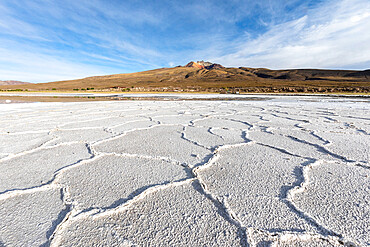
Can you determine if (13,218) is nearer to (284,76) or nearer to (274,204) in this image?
(274,204)

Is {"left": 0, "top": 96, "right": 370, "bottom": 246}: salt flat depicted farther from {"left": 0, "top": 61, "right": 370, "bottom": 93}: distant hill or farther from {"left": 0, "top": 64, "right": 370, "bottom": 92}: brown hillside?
{"left": 0, "top": 64, "right": 370, "bottom": 92}: brown hillside

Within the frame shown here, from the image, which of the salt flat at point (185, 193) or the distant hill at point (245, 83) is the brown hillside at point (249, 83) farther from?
the salt flat at point (185, 193)

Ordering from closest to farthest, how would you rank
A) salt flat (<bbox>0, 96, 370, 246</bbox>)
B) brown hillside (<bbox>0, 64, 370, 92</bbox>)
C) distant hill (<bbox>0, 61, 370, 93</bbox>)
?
salt flat (<bbox>0, 96, 370, 246</bbox>) < distant hill (<bbox>0, 61, 370, 93</bbox>) < brown hillside (<bbox>0, 64, 370, 92</bbox>)

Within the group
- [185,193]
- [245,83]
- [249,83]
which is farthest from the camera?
[245,83]

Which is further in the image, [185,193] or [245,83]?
[245,83]

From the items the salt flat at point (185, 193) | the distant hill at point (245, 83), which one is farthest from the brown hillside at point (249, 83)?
the salt flat at point (185, 193)

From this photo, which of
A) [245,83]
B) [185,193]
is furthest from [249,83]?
[185,193]

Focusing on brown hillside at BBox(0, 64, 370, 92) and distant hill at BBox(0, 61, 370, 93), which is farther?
brown hillside at BBox(0, 64, 370, 92)

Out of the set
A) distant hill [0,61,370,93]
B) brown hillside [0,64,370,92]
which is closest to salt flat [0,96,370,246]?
distant hill [0,61,370,93]

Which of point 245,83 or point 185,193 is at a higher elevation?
point 185,193

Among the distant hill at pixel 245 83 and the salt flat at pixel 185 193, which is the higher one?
the salt flat at pixel 185 193

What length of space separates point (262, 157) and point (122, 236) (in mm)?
1152

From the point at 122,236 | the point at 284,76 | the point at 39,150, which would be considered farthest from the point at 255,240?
the point at 284,76

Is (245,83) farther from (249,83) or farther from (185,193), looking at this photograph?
(185,193)
